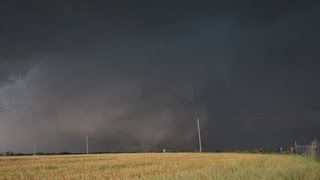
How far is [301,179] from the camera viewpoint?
18.4m

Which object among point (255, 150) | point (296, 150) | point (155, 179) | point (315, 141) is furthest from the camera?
point (255, 150)

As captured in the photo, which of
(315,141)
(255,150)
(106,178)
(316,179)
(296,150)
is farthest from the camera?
(255,150)

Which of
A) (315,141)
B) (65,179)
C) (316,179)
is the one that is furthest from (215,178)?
(315,141)

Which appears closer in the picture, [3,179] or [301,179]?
[301,179]

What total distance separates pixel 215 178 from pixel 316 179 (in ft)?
13.2

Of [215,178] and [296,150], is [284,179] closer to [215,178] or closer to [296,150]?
[215,178]

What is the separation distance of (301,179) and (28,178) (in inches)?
572

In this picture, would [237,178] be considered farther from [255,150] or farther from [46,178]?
[255,150]

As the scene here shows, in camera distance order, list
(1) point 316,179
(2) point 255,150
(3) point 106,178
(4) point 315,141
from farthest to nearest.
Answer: (2) point 255,150, (4) point 315,141, (3) point 106,178, (1) point 316,179

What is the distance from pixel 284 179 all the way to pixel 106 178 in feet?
29.9

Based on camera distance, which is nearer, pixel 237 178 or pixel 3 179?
pixel 237 178

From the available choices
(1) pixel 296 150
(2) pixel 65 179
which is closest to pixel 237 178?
(2) pixel 65 179

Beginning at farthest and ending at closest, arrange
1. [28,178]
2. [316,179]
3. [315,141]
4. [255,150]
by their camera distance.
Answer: [255,150]
[315,141]
[28,178]
[316,179]

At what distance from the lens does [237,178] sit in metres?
18.8
